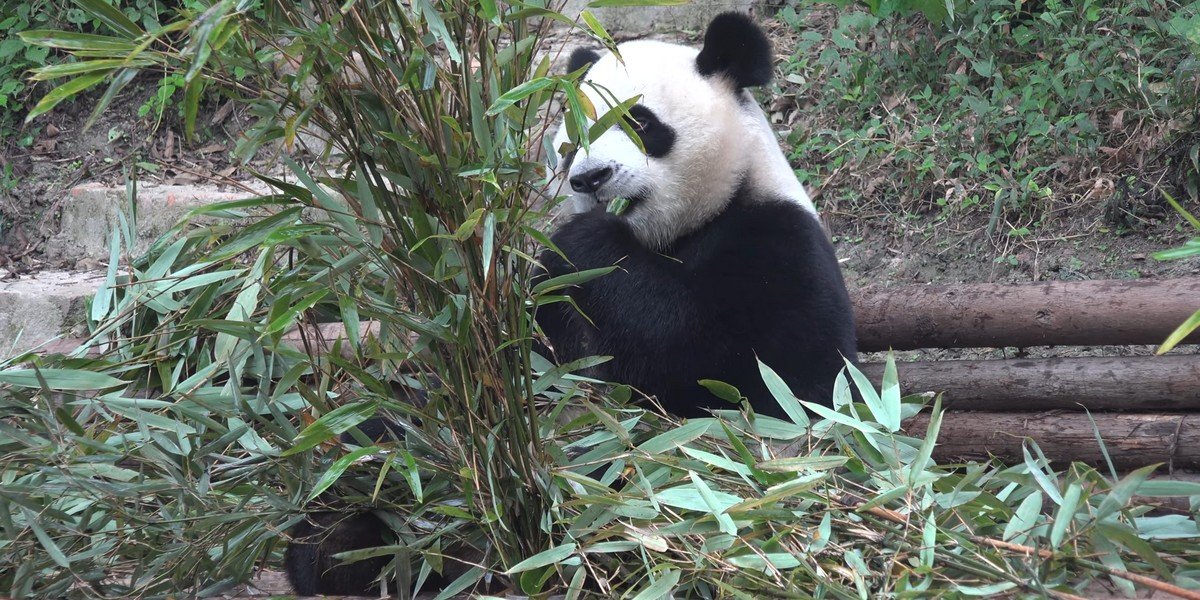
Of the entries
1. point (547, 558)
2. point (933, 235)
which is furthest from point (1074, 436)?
point (547, 558)

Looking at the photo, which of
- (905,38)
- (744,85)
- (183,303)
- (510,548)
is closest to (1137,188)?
(905,38)

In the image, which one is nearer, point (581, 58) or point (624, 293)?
point (624, 293)

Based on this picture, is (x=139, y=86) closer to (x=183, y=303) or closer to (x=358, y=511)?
(x=183, y=303)

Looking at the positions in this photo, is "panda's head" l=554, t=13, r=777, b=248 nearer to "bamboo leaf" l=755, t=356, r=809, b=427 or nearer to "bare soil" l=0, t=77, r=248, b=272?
"bamboo leaf" l=755, t=356, r=809, b=427

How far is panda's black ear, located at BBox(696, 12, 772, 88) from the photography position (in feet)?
9.52

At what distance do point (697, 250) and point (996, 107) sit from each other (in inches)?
106

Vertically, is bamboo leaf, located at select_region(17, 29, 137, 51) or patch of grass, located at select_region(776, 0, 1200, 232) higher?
bamboo leaf, located at select_region(17, 29, 137, 51)

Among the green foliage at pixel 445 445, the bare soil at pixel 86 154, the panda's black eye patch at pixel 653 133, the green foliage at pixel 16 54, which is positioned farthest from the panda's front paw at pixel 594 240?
the green foliage at pixel 16 54

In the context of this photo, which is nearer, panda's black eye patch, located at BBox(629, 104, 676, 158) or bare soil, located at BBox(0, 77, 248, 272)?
panda's black eye patch, located at BBox(629, 104, 676, 158)

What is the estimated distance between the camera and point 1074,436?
9.54ft

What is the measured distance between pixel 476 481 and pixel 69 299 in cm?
403

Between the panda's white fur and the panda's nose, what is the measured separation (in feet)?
0.09

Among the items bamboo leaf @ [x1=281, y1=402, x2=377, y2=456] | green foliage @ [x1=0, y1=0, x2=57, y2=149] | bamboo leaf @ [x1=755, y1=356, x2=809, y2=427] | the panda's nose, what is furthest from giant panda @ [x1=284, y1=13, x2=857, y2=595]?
green foliage @ [x1=0, y1=0, x2=57, y2=149]

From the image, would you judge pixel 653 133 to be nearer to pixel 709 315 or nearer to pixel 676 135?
pixel 676 135
